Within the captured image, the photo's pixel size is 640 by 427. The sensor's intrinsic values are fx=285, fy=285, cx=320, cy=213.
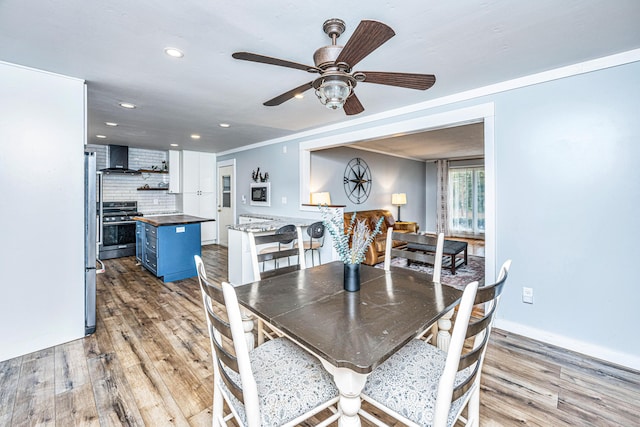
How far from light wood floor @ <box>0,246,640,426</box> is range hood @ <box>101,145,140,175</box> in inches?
166

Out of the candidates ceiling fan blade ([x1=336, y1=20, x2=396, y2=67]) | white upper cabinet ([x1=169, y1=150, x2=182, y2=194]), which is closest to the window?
white upper cabinet ([x1=169, y1=150, x2=182, y2=194])

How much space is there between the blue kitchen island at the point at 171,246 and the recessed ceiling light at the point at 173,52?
8.33ft

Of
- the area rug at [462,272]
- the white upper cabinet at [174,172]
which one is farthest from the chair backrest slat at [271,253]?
the white upper cabinet at [174,172]

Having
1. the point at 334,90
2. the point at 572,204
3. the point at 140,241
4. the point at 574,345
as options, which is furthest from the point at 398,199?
the point at 334,90

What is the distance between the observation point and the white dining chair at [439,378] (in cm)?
98

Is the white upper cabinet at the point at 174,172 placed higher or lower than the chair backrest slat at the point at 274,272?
higher

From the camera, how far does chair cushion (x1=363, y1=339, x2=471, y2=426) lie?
3.67ft

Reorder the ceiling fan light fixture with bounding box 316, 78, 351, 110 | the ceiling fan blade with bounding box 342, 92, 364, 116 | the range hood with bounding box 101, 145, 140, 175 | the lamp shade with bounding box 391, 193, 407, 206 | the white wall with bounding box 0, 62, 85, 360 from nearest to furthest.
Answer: the ceiling fan light fixture with bounding box 316, 78, 351, 110 → the ceiling fan blade with bounding box 342, 92, 364, 116 → the white wall with bounding box 0, 62, 85, 360 → the range hood with bounding box 101, 145, 140, 175 → the lamp shade with bounding box 391, 193, 407, 206

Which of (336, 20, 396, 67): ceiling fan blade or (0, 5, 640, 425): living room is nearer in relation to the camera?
(336, 20, 396, 67): ceiling fan blade

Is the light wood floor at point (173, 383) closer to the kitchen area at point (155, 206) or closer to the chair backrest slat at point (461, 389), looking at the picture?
the chair backrest slat at point (461, 389)

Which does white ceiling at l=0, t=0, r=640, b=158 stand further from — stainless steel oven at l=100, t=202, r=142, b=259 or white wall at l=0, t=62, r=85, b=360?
stainless steel oven at l=100, t=202, r=142, b=259

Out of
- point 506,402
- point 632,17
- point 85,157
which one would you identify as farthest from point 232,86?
point 506,402

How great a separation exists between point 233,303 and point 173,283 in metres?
3.73

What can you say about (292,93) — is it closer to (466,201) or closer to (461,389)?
(461,389)
